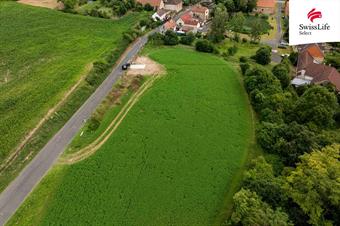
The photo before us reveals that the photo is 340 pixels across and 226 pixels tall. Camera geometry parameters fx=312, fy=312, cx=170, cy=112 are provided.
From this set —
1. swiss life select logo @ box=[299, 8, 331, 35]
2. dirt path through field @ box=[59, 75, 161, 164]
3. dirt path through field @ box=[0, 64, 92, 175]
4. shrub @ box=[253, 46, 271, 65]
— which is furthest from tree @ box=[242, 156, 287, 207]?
shrub @ box=[253, 46, 271, 65]

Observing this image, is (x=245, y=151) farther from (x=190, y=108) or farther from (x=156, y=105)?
(x=156, y=105)

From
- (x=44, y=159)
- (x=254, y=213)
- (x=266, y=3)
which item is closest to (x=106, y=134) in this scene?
(x=44, y=159)

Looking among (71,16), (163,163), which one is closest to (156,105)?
(163,163)

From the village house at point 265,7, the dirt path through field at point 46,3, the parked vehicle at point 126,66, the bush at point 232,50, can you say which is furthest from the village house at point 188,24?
the dirt path through field at point 46,3

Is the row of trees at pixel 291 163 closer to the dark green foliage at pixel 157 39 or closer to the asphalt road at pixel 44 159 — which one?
the asphalt road at pixel 44 159

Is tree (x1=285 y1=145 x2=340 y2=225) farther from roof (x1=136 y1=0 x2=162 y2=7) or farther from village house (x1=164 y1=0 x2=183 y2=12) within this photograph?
roof (x1=136 y1=0 x2=162 y2=7)
